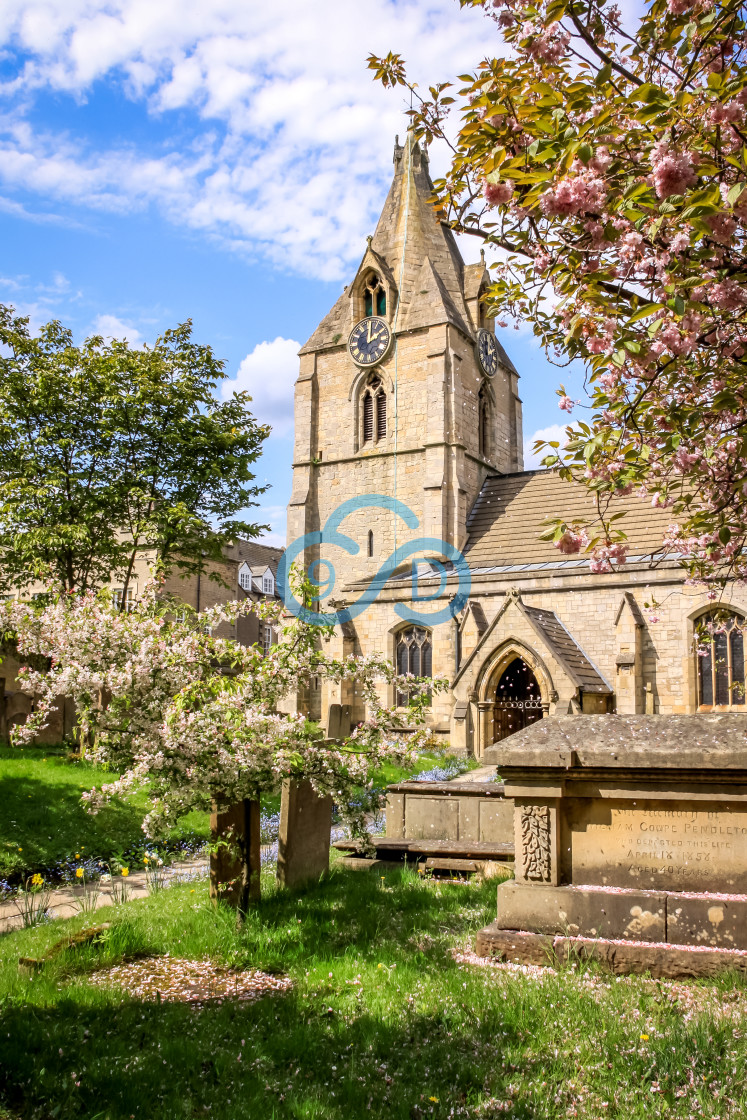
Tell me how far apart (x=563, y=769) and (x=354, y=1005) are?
2.10m

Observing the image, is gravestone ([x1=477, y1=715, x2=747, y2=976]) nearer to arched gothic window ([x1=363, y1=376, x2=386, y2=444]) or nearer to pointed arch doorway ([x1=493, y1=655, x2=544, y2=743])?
pointed arch doorway ([x1=493, y1=655, x2=544, y2=743])

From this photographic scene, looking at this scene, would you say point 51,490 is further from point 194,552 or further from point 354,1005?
point 354,1005

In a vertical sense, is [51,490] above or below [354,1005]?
above

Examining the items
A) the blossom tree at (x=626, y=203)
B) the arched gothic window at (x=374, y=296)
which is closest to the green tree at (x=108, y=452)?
the arched gothic window at (x=374, y=296)

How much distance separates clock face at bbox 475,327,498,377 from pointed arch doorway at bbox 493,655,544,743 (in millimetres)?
13258

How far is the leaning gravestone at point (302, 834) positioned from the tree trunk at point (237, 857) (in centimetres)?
45

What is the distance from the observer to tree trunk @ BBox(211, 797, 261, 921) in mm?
6867

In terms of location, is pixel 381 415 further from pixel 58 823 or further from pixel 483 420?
pixel 58 823

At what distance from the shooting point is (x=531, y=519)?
2634cm

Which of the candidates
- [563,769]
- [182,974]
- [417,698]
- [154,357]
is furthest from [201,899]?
[154,357]

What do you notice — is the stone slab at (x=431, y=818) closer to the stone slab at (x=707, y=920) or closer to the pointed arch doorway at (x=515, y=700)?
the stone slab at (x=707, y=920)

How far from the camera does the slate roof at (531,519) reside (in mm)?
23000

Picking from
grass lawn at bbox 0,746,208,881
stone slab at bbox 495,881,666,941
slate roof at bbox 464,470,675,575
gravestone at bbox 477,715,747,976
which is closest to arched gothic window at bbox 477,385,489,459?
slate roof at bbox 464,470,675,575

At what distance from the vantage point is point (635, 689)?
65.6 feet
